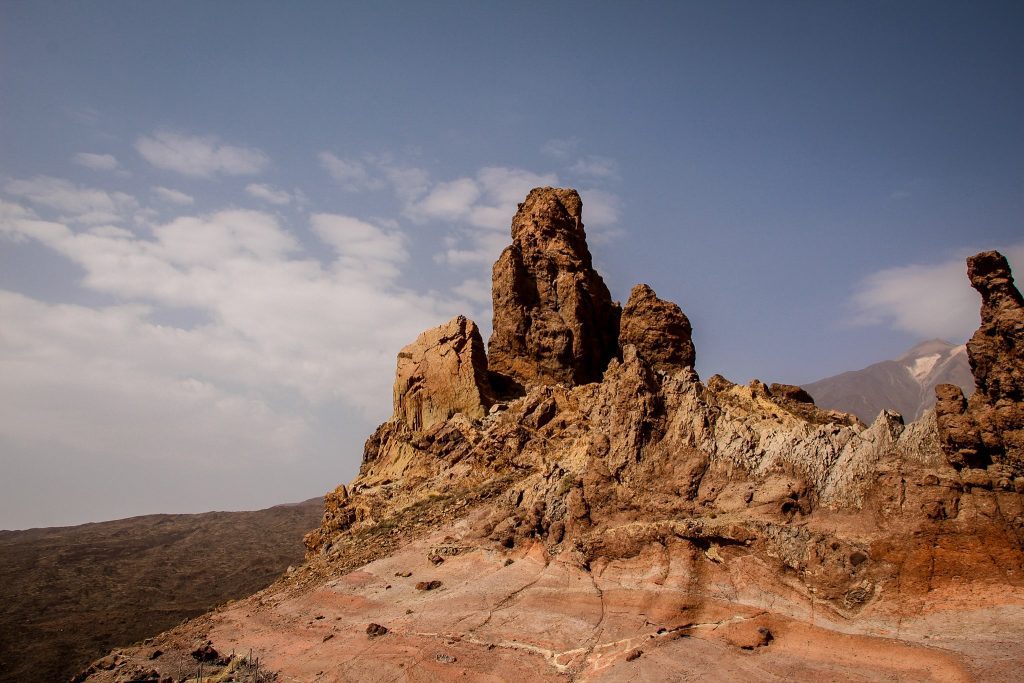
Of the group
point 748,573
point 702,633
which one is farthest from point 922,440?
point 702,633

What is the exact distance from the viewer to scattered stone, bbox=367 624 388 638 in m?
16.9

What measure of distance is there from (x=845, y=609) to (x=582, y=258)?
25.6m

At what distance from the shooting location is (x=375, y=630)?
55.9 feet

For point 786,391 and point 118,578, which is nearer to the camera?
point 786,391

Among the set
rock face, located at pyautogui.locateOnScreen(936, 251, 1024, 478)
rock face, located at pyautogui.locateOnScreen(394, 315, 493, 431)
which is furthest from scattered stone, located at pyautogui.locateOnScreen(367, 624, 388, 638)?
rock face, located at pyautogui.locateOnScreen(936, 251, 1024, 478)

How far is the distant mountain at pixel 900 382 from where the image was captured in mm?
109312

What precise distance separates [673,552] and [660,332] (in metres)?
13.5

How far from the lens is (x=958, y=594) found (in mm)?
12539

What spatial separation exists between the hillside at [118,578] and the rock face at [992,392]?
4623cm

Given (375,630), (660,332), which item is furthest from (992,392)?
(375,630)

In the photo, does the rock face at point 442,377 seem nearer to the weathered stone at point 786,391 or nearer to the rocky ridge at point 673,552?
the rocky ridge at point 673,552

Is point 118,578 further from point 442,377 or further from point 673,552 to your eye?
point 673,552

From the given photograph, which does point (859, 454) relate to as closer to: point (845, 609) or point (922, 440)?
point (922, 440)

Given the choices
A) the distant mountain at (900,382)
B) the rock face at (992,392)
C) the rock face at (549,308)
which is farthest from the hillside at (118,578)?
the distant mountain at (900,382)
